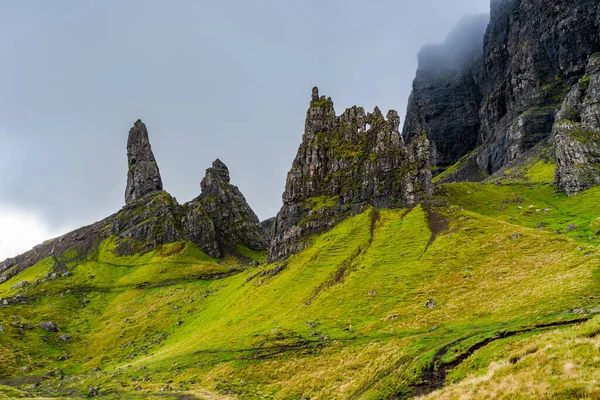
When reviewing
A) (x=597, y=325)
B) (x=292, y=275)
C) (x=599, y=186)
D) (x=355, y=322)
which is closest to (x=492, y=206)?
(x=599, y=186)

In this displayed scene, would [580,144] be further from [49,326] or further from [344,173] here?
[49,326]

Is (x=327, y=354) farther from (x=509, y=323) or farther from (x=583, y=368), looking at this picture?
(x=583, y=368)

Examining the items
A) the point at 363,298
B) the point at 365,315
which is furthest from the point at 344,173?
the point at 365,315

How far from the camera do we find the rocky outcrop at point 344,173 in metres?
137

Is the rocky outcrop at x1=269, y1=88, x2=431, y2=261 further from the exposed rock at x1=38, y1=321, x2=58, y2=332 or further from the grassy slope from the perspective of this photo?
the exposed rock at x1=38, y1=321, x2=58, y2=332

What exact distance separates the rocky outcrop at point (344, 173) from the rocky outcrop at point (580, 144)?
4563cm

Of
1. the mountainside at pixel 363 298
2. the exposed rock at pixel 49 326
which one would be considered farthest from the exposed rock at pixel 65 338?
the exposed rock at pixel 49 326

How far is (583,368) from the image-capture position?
77.8ft

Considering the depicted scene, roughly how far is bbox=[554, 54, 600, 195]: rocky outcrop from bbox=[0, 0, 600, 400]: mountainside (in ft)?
1.76

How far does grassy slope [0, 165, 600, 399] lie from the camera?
45.2 m

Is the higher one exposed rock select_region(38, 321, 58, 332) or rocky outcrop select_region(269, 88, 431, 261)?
rocky outcrop select_region(269, 88, 431, 261)

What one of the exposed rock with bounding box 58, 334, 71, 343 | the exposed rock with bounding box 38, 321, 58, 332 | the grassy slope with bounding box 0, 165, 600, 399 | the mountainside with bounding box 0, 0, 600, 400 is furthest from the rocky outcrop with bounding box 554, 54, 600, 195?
the exposed rock with bounding box 38, 321, 58, 332

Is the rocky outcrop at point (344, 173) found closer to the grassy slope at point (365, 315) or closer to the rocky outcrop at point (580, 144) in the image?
the grassy slope at point (365, 315)

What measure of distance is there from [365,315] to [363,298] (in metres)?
7.61
